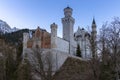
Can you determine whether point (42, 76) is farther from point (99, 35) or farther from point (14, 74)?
point (99, 35)

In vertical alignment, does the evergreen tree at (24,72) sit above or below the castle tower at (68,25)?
below

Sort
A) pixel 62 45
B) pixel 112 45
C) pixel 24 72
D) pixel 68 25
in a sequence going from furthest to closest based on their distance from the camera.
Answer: pixel 68 25 < pixel 62 45 < pixel 24 72 < pixel 112 45

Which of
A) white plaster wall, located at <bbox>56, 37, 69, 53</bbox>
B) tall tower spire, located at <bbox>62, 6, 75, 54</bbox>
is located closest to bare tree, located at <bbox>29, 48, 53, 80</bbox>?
white plaster wall, located at <bbox>56, 37, 69, 53</bbox>

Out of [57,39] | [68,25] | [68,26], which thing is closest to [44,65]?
[57,39]

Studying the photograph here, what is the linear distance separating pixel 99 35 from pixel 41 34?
19.8m

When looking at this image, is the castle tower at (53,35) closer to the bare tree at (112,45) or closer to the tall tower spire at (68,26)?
the tall tower spire at (68,26)

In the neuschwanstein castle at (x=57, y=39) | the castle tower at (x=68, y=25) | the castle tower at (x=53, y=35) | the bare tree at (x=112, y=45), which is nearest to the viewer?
the bare tree at (x=112, y=45)

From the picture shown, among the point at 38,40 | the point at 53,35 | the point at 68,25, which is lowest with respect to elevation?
the point at 38,40

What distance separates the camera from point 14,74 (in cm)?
3500

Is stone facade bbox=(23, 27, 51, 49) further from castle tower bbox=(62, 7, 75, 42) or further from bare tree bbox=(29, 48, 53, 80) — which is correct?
castle tower bbox=(62, 7, 75, 42)

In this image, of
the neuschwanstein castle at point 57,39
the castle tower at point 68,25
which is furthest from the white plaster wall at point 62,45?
the castle tower at point 68,25

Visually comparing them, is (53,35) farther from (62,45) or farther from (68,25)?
(68,25)

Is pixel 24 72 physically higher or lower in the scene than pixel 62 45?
lower

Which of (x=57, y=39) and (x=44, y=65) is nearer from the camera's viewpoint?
(x=44, y=65)
